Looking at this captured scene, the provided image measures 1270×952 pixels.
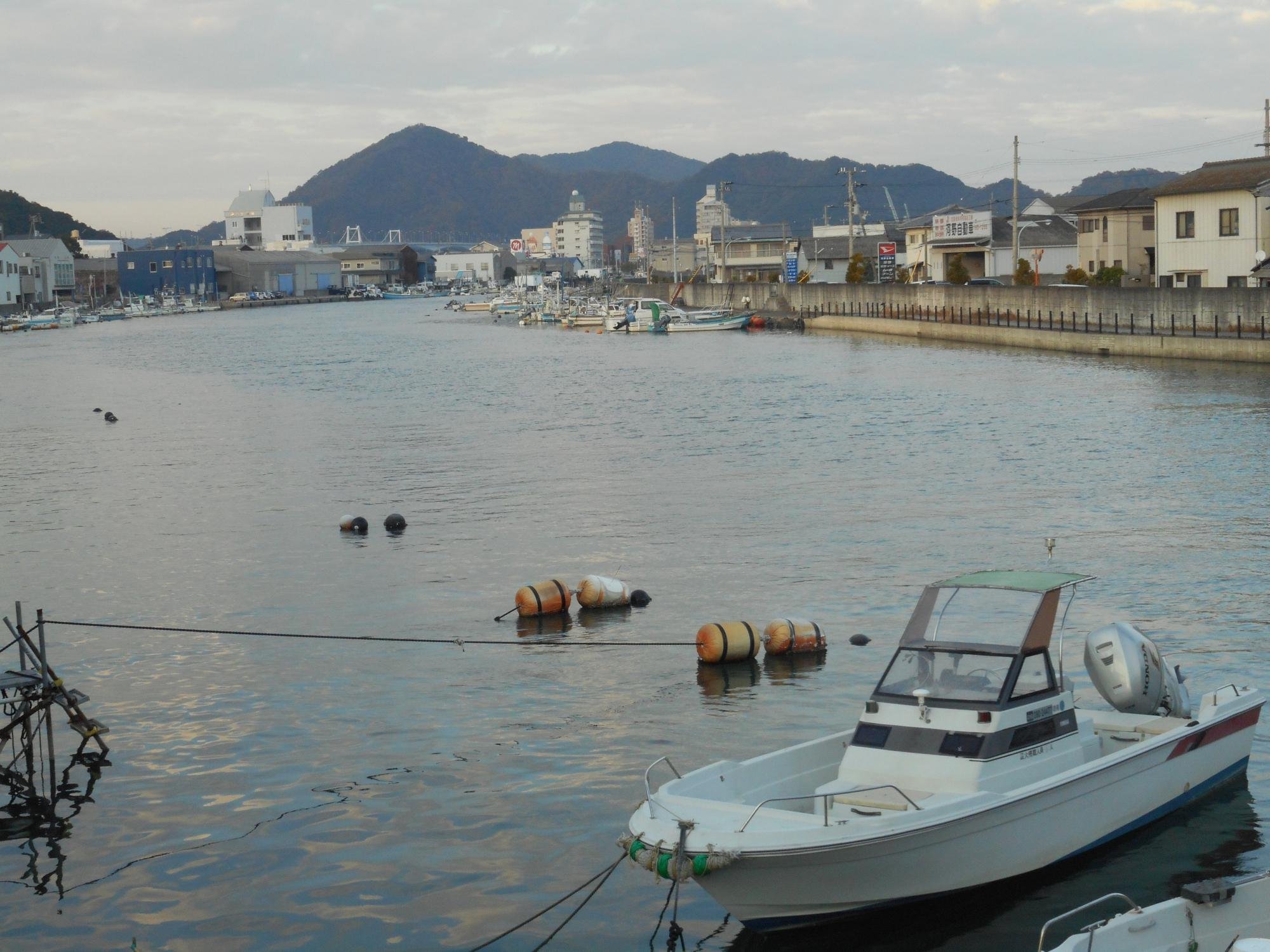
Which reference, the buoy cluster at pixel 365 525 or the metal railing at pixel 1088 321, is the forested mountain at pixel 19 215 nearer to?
the metal railing at pixel 1088 321

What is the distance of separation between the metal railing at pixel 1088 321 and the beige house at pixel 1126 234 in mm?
6526

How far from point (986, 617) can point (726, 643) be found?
6152mm

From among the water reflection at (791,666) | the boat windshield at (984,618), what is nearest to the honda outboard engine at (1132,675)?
the boat windshield at (984,618)

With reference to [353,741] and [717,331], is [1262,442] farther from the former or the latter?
[717,331]

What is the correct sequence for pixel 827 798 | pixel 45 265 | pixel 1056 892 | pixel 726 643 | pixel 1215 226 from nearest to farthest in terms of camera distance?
pixel 827 798 → pixel 1056 892 → pixel 726 643 → pixel 1215 226 → pixel 45 265

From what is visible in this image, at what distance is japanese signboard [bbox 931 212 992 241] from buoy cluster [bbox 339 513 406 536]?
68.8m

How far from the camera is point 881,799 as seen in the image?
1036 cm

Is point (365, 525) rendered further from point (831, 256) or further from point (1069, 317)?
point (831, 256)

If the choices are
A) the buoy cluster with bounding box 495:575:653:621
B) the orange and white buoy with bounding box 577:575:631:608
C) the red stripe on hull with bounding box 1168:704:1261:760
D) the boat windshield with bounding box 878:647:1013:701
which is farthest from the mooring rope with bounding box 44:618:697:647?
the red stripe on hull with bounding box 1168:704:1261:760

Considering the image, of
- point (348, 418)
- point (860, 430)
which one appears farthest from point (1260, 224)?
point (348, 418)

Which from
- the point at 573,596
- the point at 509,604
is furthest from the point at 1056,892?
the point at 509,604

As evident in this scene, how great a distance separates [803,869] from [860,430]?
3166cm

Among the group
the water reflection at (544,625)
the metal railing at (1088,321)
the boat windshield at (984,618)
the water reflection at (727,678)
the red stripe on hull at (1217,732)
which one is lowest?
the water reflection at (727,678)

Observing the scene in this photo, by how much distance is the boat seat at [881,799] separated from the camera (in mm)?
10281
